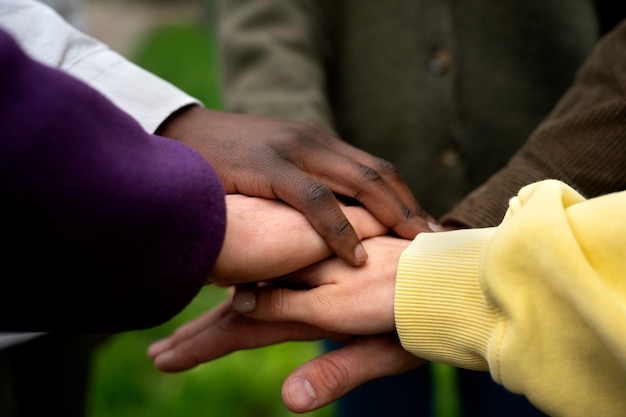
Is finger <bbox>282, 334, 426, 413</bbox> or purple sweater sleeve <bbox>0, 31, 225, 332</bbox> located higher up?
purple sweater sleeve <bbox>0, 31, 225, 332</bbox>

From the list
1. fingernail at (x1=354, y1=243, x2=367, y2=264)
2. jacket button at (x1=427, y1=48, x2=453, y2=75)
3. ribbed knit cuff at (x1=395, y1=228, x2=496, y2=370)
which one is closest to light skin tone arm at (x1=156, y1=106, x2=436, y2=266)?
fingernail at (x1=354, y1=243, x2=367, y2=264)

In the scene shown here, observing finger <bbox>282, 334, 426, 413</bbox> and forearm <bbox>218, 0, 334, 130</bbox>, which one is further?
forearm <bbox>218, 0, 334, 130</bbox>

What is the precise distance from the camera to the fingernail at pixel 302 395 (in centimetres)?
95

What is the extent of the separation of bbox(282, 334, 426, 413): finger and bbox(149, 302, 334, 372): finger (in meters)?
0.08

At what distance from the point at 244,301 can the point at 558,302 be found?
1.47 feet

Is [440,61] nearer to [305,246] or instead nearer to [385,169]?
[385,169]

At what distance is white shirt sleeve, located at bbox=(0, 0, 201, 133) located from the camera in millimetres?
1060

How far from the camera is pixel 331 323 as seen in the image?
982mm

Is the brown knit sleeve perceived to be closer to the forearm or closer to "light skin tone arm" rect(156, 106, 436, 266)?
"light skin tone arm" rect(156, 106, 436, 266)

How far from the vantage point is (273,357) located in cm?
225

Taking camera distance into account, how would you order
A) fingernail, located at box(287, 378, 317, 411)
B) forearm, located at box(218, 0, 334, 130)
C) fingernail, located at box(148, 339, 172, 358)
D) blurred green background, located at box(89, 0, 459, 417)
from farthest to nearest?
Result: 1. blurred green background, located at box(89, 0, 459, 417)
2. forearm, located at box(218, 0, 334, 130)
3. fingernail, located at box(148, 339, 172, 358)
4. fingernail, located at box(287, 378, 317, 411)

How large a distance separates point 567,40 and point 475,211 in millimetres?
508

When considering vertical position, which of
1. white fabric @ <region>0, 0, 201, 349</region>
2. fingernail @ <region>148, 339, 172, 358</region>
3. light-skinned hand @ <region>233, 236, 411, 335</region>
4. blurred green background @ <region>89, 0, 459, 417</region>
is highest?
white fabric @ <region>0, 0, 201, 349</region>

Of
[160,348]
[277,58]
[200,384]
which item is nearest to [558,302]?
[160,348]
